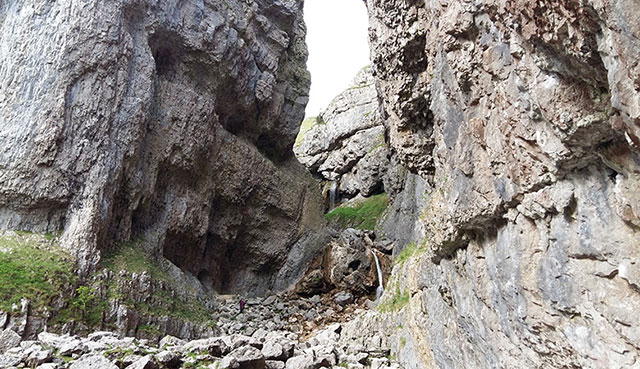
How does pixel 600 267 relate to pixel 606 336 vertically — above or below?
above

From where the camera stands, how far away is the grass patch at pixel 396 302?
659 inches

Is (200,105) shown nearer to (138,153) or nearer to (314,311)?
(138,153)

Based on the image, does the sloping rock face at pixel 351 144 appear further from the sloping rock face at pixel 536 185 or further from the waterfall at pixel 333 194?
the sloping rock face at pixel 536 185

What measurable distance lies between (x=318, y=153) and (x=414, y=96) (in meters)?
44.0

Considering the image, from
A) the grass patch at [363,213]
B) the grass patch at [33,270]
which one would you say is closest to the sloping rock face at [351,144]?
the grass patch at [363,213]

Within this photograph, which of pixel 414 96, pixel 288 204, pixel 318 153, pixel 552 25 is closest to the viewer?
pixel 552 25

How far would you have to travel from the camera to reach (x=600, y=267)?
6.18 m

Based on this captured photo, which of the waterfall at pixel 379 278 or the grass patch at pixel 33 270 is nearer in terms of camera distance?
the grass patch at pixel 33 270

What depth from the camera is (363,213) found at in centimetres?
4375

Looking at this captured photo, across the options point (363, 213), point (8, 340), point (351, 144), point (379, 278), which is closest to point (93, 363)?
point (8, 340)

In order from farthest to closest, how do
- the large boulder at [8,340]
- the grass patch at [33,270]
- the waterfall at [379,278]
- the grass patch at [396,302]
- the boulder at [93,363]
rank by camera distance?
1. the waterfall at [379,278]
2. the grass patch at [396,302]
3. the grass patch at [33,270]
4. the large boulder at [8,340]
5. the boulder at [93,363]

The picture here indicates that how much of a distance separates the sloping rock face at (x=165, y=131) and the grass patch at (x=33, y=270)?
→ 842mm

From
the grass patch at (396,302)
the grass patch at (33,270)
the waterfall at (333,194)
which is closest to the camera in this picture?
the grass patch at (33,270)

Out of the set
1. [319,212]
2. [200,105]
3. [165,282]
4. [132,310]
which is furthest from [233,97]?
[132,310]
